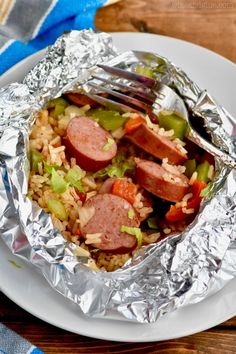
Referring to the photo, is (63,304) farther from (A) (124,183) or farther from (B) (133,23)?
(B) (133,23)

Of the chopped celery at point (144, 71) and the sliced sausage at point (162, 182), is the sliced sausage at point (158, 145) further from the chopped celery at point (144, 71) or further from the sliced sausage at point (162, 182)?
the chopped celery at point (144, 71)

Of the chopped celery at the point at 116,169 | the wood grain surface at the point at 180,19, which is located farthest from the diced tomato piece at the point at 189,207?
the wood grain surface at the point at 180,19

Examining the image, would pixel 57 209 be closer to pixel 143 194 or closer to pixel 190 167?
pixel 143 194

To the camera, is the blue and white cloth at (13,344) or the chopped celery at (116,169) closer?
the blue and white cloth at (13,344)

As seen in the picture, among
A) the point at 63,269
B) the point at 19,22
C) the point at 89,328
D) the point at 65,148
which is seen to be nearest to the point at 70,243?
the point at 63,269

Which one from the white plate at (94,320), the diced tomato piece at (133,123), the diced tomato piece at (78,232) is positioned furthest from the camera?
the diced tomato piece at (133,123)

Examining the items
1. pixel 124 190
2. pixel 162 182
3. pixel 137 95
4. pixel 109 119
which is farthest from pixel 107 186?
pixel 137 95
